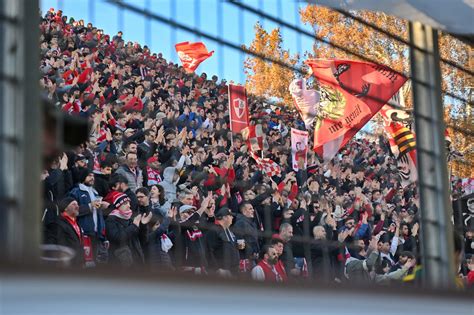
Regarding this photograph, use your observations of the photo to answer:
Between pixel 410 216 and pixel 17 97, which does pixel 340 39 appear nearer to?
pixel 410 216

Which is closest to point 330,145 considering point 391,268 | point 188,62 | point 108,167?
point 188,62

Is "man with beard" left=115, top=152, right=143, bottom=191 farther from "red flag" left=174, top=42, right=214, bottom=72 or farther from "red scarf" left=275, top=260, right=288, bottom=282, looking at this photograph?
"red flag" left=174, top=42, right=214, bottom=72

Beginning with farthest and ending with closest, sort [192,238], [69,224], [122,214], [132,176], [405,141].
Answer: [132,176] < [192,238] < [122,214] < [69,224] < [405,141]

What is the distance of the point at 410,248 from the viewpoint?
38.3ft

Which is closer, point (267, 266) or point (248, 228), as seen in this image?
point (248, 228)

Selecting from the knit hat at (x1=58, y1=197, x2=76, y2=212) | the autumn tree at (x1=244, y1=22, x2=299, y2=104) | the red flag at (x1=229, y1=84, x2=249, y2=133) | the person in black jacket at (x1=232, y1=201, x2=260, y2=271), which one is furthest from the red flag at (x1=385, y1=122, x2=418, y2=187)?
the knit hat at (x1=58, y1=197, x2=76, y2=212)

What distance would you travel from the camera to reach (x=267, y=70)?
5281 millimetres

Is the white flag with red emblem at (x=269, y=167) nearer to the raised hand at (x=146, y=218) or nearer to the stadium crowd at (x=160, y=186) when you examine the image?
the stadium crowd at (x=160, y=186)

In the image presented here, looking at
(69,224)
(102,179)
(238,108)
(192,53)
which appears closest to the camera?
(238,108)

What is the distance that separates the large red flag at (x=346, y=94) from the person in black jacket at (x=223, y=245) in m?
1.43

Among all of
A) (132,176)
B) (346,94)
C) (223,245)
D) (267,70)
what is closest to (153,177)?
(132,176)

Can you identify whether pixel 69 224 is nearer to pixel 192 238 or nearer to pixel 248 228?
pixel 192 238

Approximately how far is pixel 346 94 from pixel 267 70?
0.44m

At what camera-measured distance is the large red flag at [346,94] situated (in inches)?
195
